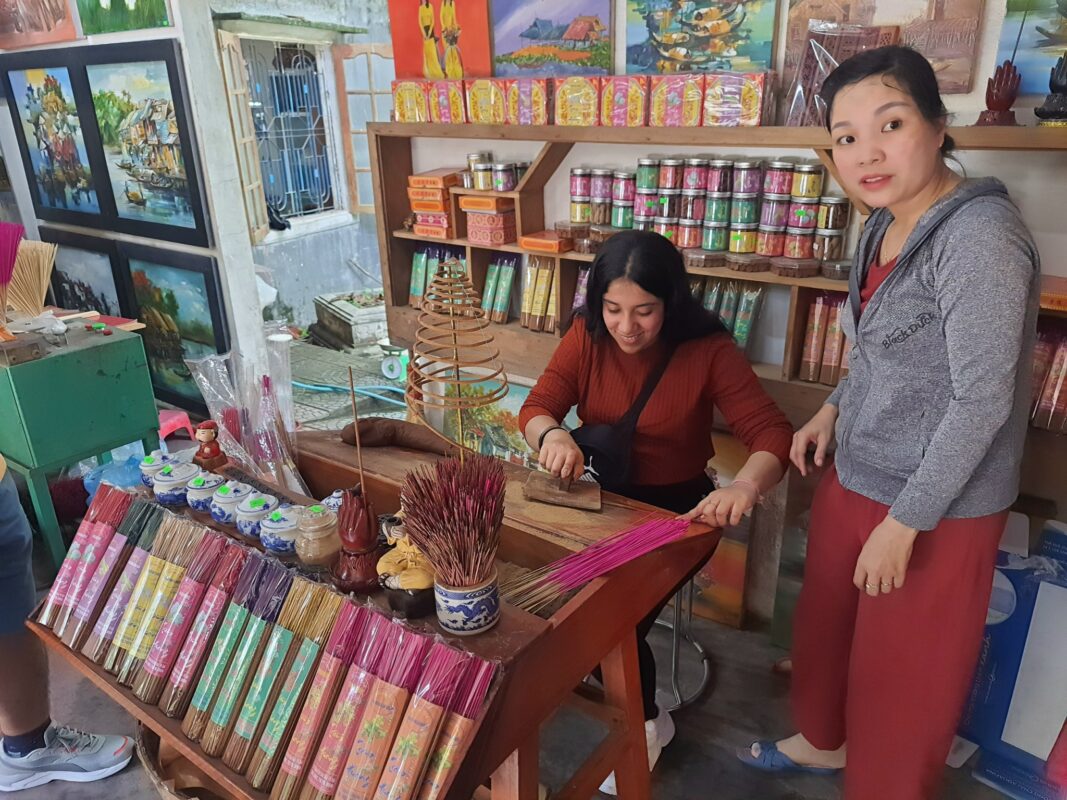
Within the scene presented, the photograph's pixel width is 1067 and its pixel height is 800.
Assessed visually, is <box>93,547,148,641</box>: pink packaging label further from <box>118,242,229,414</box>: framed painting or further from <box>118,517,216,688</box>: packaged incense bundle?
<box>118,242,229,414</box>: framed painting

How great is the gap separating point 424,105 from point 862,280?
1.85m

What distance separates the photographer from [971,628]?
1464mm

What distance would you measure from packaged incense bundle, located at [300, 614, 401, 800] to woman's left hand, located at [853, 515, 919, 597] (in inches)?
34.6

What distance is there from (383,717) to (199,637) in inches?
15.8

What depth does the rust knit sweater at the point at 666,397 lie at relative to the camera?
1.71m

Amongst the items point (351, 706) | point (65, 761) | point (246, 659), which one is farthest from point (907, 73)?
point (65, 761)

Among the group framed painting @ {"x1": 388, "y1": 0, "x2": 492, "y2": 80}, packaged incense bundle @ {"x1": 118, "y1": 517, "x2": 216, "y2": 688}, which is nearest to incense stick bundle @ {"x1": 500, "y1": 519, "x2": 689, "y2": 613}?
packaged incense bundle @ {"x1": 118, "y1": 517, "x2": 216, "y2": 688}

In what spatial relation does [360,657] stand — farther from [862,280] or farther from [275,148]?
[275,148]

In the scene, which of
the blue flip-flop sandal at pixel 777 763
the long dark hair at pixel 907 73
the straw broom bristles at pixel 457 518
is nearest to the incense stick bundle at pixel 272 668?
the straw broom bristles at pixel 457 518

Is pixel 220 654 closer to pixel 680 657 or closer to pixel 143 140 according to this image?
pixel 680 657

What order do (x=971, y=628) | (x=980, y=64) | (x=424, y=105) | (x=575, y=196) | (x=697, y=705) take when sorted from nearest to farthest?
1. (x=971, y=628)
2. (x=980, y=64)
3. (x=697, y=705)
4. (x=575, y=196)
5. (x=424, y=105)

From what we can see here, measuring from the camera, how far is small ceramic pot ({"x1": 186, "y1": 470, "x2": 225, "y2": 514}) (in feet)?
4.44

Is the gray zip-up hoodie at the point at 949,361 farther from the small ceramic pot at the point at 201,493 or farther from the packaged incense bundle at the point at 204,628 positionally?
the small ceramic pot at the point at 201,493

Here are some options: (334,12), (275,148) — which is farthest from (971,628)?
(334,12)
